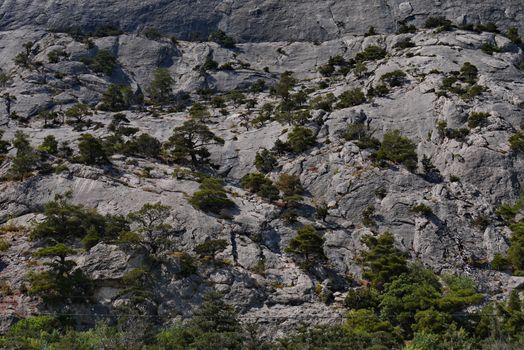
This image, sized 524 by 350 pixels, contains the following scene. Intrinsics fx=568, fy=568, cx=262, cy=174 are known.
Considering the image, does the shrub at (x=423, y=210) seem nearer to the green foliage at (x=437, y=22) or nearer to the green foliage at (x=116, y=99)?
the green foliage at (x=116, y=99)

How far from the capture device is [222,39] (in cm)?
10075

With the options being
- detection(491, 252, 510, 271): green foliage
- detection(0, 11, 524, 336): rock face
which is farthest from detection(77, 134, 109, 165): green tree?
detection(491, 252, 510, 271): green foliage

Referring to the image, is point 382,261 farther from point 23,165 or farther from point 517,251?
point 23,165

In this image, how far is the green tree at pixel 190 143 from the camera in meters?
60.4

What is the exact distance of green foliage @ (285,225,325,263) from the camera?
44.1 metres

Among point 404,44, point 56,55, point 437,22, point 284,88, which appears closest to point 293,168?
point 284,88

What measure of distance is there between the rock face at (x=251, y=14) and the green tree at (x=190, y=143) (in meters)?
45.4

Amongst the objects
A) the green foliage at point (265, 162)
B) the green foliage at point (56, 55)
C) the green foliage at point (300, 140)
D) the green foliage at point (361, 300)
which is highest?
the green foliage at point (56, 55)

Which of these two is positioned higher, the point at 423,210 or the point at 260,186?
the point at 260,186

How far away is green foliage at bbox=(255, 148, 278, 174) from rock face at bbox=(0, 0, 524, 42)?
4700cm

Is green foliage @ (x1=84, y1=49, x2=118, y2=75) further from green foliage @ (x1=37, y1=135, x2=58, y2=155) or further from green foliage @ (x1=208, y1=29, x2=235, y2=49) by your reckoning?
green foliage @ (x1=37, y1=135, x2=58, y2=155)

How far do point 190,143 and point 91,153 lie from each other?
10.8 meters

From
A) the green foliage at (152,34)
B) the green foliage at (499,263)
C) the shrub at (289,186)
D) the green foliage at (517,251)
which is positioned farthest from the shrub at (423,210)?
the green foliage at (152,34)

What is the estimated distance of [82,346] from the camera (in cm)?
3164
